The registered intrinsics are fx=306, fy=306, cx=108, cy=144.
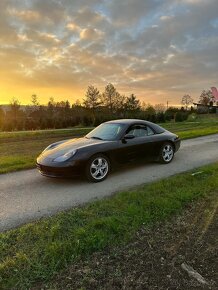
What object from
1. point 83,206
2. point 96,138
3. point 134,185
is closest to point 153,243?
point 83,206

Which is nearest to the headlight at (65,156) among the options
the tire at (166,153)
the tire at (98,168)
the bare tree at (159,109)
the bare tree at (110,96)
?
the tire at (98,168)

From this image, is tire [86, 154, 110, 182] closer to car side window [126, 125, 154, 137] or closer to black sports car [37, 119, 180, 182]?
black sports car [37, 119, 180, 182]

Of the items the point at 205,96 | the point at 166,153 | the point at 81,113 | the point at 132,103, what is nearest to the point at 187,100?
the point at 205,96

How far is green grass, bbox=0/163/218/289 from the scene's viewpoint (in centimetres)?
331

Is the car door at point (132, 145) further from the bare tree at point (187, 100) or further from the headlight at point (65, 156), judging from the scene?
the bare tree at point (187, 100)

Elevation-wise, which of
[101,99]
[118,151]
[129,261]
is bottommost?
[129,261]

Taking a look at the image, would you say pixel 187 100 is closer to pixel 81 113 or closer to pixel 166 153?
pixel 81 113

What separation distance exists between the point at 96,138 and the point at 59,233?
12.6 feet

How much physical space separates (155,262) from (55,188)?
347cm

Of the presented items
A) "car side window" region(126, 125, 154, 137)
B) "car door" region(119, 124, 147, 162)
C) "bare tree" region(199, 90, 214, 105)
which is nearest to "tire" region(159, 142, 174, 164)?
"car side window" region(126, 125, 154, 137)

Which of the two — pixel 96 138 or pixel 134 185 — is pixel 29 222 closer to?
pixel 134 185

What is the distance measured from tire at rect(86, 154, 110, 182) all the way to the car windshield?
0.67m

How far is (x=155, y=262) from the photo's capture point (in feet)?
11.2

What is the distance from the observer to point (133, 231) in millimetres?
4141
